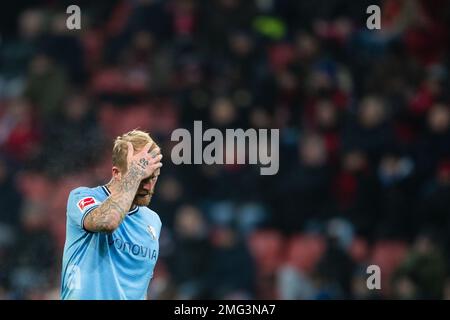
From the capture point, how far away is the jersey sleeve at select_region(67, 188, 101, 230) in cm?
505

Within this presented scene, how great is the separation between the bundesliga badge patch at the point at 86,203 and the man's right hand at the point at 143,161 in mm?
231

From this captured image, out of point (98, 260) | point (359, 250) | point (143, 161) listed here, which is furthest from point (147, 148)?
point (359, 250)

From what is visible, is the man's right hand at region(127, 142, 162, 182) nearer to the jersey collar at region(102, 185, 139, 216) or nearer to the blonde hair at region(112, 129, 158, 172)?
the blonde hair at region(112, 129, 158, 172)

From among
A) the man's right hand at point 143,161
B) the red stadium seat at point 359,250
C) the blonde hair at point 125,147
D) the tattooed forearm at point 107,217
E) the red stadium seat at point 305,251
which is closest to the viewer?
the tattooed forearm at point 107,217

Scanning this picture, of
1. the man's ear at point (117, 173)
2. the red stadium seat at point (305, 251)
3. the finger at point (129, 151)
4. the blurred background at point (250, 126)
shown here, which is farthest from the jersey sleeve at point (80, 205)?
the red stadium seat at point (305, 251)

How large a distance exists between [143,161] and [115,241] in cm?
41

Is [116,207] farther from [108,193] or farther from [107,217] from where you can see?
[108,193]

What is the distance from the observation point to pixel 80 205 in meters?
5.09

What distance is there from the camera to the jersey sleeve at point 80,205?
16.6 ft

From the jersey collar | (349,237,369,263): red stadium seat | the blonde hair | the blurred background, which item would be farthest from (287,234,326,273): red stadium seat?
the blonde hair

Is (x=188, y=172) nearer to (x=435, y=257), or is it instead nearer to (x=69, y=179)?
(x=69, y=179)

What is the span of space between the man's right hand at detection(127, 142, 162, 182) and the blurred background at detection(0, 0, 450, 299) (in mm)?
4358

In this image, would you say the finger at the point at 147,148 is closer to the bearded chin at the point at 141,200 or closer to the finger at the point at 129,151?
the finger at the point at 129,151

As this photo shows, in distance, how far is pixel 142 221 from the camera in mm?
5430
